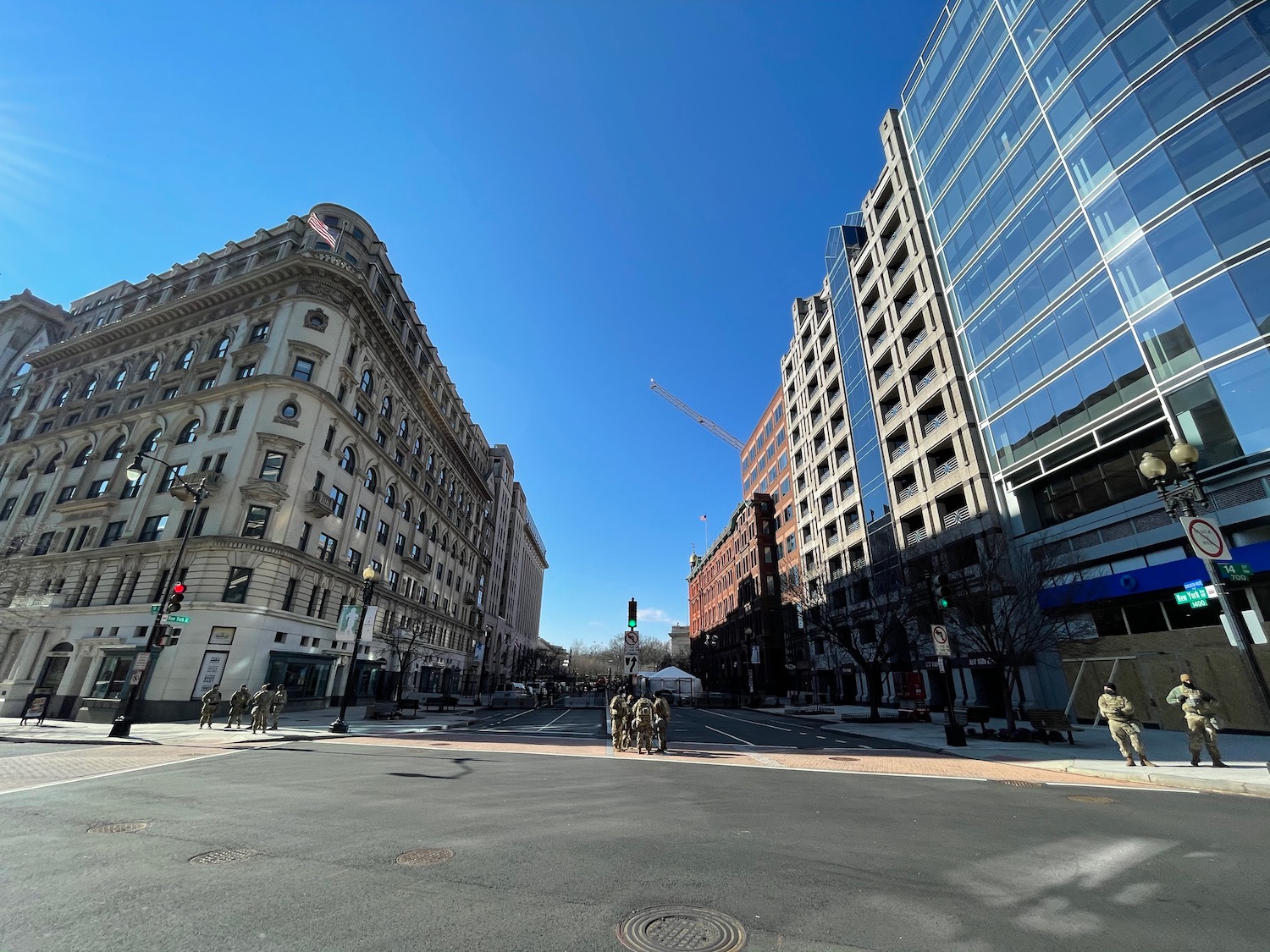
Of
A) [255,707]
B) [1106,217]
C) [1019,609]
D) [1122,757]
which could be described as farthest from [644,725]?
[1106,217]

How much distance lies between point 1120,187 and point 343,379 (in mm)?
43416

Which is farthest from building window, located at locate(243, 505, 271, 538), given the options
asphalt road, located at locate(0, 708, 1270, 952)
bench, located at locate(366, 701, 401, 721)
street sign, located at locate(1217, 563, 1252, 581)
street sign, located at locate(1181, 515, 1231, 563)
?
street sign, located at locate(1217, 563, 1252, 581)

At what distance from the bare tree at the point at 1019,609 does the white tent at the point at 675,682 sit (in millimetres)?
29258

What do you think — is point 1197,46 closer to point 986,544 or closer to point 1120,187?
point 1120,187

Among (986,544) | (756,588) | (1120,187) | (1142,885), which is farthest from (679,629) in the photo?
(1142,885)

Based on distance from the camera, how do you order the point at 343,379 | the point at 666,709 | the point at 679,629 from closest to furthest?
the point at 666,709 < the point at 343,379 < the point at 679,629

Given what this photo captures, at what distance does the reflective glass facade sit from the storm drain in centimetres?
2750

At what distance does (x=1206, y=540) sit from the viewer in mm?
12047

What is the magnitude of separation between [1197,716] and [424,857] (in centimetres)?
1670

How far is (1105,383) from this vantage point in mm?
25062

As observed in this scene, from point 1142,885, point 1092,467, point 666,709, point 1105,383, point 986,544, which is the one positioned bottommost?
point 1142,885

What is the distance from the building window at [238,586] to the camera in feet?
91.7

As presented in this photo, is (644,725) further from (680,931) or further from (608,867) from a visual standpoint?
(680,931)

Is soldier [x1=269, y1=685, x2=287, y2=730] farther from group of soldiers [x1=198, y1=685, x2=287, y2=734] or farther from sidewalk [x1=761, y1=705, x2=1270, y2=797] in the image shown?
sidewalk [x1=761, y1=705, x2=1270, y2=797]
